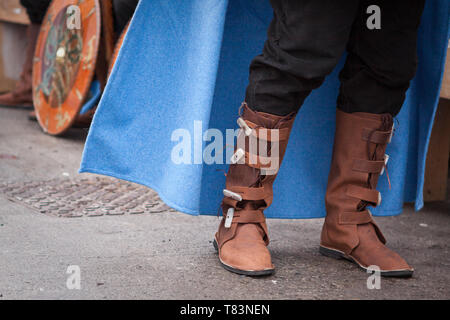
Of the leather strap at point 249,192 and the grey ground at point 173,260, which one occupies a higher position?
the leather strap at point 249,192

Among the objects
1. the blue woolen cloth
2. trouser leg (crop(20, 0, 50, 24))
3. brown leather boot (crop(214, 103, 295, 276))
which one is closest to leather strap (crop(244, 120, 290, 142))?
brown leather boot (crop(214, 103, 295, 276))

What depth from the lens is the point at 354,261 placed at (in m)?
1.50

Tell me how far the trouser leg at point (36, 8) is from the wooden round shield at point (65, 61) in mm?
394

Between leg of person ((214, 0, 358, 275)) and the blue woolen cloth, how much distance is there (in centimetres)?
10

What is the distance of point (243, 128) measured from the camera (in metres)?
1.35

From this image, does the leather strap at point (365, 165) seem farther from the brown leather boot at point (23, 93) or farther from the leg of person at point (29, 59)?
the brown leather boot at point (23, 93)

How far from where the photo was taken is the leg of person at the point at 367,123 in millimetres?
1390

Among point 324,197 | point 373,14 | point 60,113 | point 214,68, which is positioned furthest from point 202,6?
point 60,113

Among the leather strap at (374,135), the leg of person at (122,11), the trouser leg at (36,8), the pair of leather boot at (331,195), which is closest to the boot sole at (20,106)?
the trouser leg at (36,8)

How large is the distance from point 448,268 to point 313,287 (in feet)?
1.55

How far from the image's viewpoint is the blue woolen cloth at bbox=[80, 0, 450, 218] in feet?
4.41

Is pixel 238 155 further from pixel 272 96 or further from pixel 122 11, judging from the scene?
pixel 122 11

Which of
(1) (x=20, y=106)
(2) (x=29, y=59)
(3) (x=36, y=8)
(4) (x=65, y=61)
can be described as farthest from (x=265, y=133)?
(1) (x=20, y=106)
